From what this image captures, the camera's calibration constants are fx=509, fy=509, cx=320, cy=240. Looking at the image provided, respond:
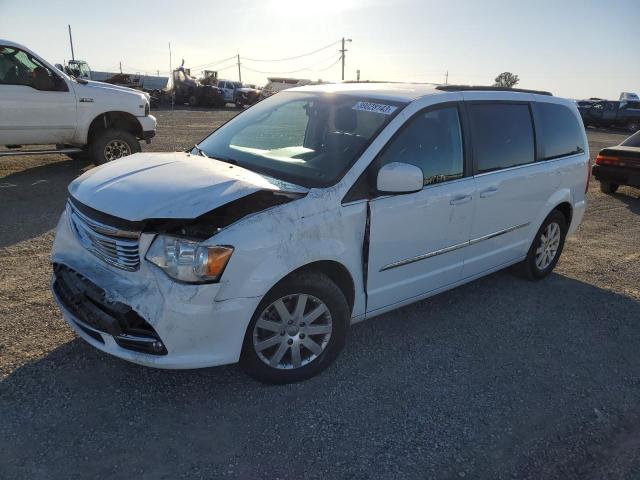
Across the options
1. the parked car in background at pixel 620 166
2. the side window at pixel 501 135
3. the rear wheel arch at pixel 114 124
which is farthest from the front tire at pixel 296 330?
the parked car in background at pixel 620 166

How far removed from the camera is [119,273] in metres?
2.76

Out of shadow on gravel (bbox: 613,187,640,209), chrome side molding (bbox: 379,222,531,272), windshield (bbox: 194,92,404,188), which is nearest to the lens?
windshield (bbox: 194,92,404,188)

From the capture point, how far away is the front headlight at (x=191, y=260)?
259 cm

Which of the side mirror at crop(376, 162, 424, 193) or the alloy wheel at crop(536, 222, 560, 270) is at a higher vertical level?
the side mirror at crop(376, 162, 424, 193)

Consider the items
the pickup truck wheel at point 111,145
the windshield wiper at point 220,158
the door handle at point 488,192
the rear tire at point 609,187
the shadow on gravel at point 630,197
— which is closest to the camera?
the windshield wiper at point 220,158

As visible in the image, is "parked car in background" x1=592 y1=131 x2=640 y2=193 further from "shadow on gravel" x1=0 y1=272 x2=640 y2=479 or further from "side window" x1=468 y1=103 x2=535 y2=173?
"shadow on gravel" x1=0 y1=272 x2=640 y2=479

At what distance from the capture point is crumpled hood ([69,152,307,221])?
272 cm

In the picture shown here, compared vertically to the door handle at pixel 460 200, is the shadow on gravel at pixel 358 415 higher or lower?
lower

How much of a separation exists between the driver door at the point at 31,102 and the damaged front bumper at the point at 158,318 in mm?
6190

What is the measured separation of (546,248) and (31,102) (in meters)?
7.51

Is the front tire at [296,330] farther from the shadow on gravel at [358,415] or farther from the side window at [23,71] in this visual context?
the side window at [23,71]

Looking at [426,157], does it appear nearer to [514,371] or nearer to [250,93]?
[514,371]

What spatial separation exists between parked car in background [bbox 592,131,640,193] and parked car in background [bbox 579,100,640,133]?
21.8 meters

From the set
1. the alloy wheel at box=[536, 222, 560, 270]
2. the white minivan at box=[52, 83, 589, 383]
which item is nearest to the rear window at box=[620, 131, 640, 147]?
the alloy wheel at box=[536, 222, 560, 270]
